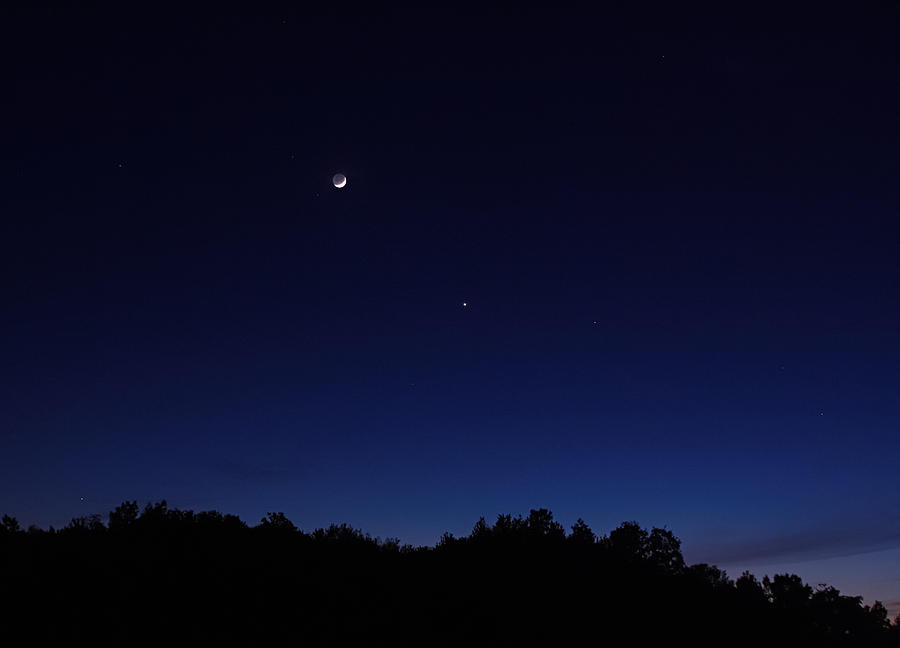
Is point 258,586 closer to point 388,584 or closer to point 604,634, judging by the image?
point 388,584

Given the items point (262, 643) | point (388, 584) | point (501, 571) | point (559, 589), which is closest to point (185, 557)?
point (262, 643)

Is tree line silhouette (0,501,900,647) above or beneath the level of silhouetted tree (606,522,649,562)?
beneath

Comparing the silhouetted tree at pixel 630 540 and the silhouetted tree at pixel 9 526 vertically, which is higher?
the silhouetted tree at pixel 630 540

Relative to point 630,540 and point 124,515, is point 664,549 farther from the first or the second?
point 124,515

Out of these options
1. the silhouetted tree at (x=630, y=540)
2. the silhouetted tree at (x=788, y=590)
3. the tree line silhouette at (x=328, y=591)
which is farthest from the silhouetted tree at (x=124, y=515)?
the silhouetted tree at (x=788, y=590)

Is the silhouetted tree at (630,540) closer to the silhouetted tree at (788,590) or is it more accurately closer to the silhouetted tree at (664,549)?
the silhouetted tree at (664,549)

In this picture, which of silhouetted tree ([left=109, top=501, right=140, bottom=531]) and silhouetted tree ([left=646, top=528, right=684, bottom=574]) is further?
silhouetted tree ([left=646, top=528, right=684, bottom=574])

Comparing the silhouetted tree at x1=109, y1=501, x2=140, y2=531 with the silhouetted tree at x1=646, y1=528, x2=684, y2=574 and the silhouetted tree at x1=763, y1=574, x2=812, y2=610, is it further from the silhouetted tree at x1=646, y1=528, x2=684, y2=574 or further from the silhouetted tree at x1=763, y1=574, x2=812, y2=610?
the silhouetted tree at x1=763, y1=574, x2=812, y2=610

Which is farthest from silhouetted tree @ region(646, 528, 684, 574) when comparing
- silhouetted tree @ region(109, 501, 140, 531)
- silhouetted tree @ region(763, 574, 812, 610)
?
silhouetted tree @ region(109, 501, 140, 531)

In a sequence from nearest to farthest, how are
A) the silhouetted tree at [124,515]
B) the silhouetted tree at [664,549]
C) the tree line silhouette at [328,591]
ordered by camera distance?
the tree line silhouette at [328,591]
the silhouetted tree at [124,515]
the silhouetted tree at [664,549]

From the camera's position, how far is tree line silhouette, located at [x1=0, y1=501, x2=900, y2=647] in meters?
26.2

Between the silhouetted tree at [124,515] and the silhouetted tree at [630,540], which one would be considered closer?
the silhouetted tree at [124,515]

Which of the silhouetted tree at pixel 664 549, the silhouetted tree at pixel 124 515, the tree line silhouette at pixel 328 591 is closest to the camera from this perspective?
the tree line silhouette at pixel 328 591

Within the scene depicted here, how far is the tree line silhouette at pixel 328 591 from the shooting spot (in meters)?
26.2
